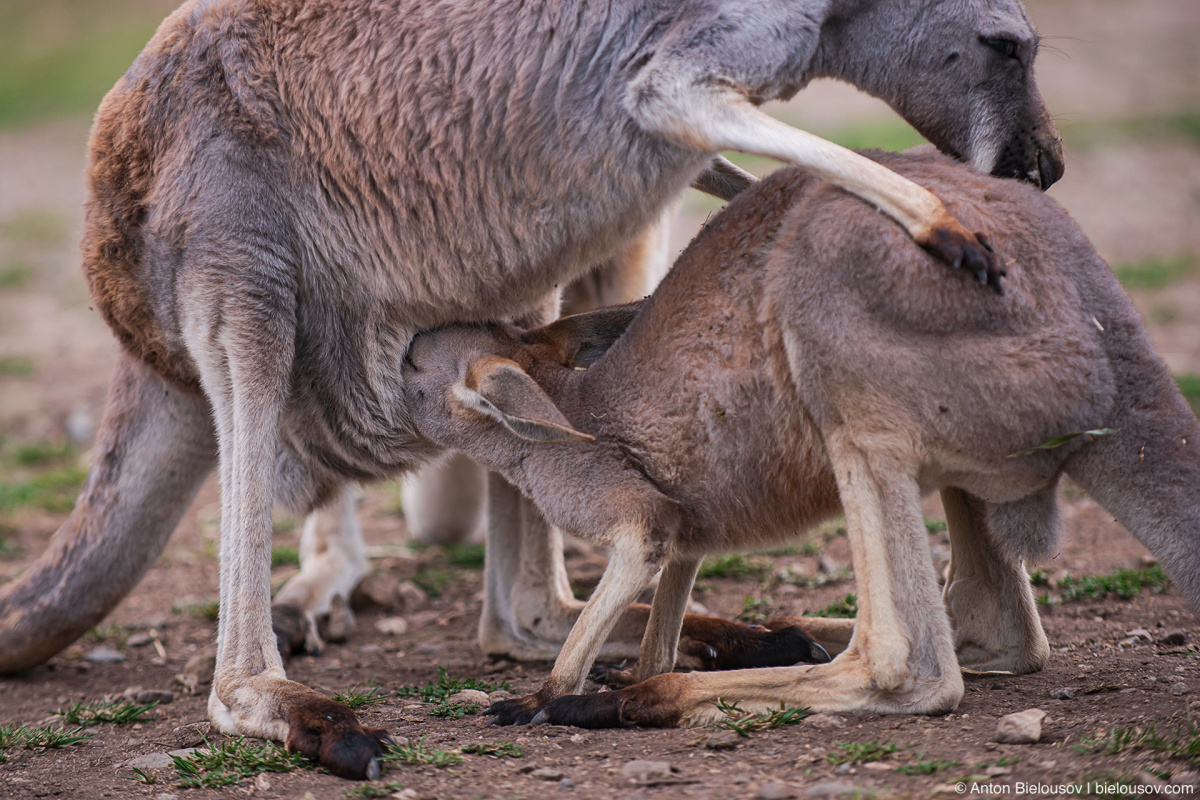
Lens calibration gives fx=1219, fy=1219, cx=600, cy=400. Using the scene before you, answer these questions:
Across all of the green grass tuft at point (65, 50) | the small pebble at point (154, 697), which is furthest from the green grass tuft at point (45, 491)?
the green grass tuft at point (65, 50)

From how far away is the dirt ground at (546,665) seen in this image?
2822mm

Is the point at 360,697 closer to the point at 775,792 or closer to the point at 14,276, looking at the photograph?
the point at 775,792

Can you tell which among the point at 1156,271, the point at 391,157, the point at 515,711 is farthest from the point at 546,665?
the point at 1156,271

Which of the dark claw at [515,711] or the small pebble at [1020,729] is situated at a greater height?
the dark claw at [515,711]

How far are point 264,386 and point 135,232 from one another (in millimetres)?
692

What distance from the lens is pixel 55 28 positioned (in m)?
17.6

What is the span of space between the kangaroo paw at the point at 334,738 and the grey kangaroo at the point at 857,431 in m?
0.42

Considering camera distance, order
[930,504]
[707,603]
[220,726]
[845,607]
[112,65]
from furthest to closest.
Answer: [112,65]
[930,504]
[707,603]
[845,607]
[220,726]

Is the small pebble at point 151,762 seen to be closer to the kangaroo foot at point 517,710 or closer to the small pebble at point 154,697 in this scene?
the small pebble at point 154,697

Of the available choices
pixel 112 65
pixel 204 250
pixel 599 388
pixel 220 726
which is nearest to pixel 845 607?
pixel 599 388

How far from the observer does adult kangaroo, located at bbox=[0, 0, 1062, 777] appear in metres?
3.59

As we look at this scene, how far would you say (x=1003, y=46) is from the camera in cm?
365

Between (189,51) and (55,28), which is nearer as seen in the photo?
(189,51)

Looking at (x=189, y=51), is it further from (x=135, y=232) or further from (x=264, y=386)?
(x=264, y=386)
